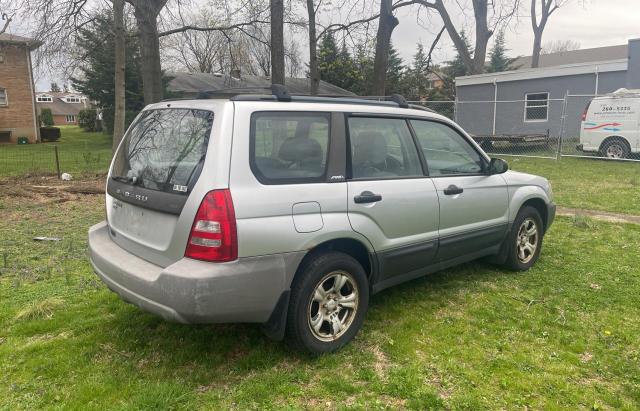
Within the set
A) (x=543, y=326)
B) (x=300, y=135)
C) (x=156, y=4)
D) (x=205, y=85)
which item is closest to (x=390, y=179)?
(x=300, y=135)

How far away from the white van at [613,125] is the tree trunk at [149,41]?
12967 millimetres

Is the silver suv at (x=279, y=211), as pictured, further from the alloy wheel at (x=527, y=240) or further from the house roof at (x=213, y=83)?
the house roof at (x=213, y=83)

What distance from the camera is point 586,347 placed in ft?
11.4

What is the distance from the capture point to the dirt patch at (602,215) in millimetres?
7465

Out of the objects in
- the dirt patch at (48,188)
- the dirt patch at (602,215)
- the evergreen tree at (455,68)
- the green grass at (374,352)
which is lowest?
the green grass at (374,352)

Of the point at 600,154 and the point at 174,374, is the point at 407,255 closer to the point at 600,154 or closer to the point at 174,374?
the point at 174,374

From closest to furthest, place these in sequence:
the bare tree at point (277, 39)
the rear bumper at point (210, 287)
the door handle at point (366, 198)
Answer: the rear bumper at point (210, 287) < the door handle at point (366, 198) < the bare tree at point (277, 39)

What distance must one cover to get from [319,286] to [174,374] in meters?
1.08

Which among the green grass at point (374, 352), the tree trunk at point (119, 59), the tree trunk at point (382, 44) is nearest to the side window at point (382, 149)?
the green grass at point (374, 352)

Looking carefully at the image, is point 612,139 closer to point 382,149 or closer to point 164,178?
point 382,149

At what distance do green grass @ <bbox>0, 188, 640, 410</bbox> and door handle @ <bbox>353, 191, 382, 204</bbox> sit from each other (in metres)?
1.03

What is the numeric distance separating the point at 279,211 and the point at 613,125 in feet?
49.9

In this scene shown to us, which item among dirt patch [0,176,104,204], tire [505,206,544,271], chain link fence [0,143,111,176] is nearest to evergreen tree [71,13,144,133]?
chain link fence [0,143,111,176]

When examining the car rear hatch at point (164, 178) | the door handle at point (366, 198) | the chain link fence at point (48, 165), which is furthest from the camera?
the chain link fence at point (48, 165)
